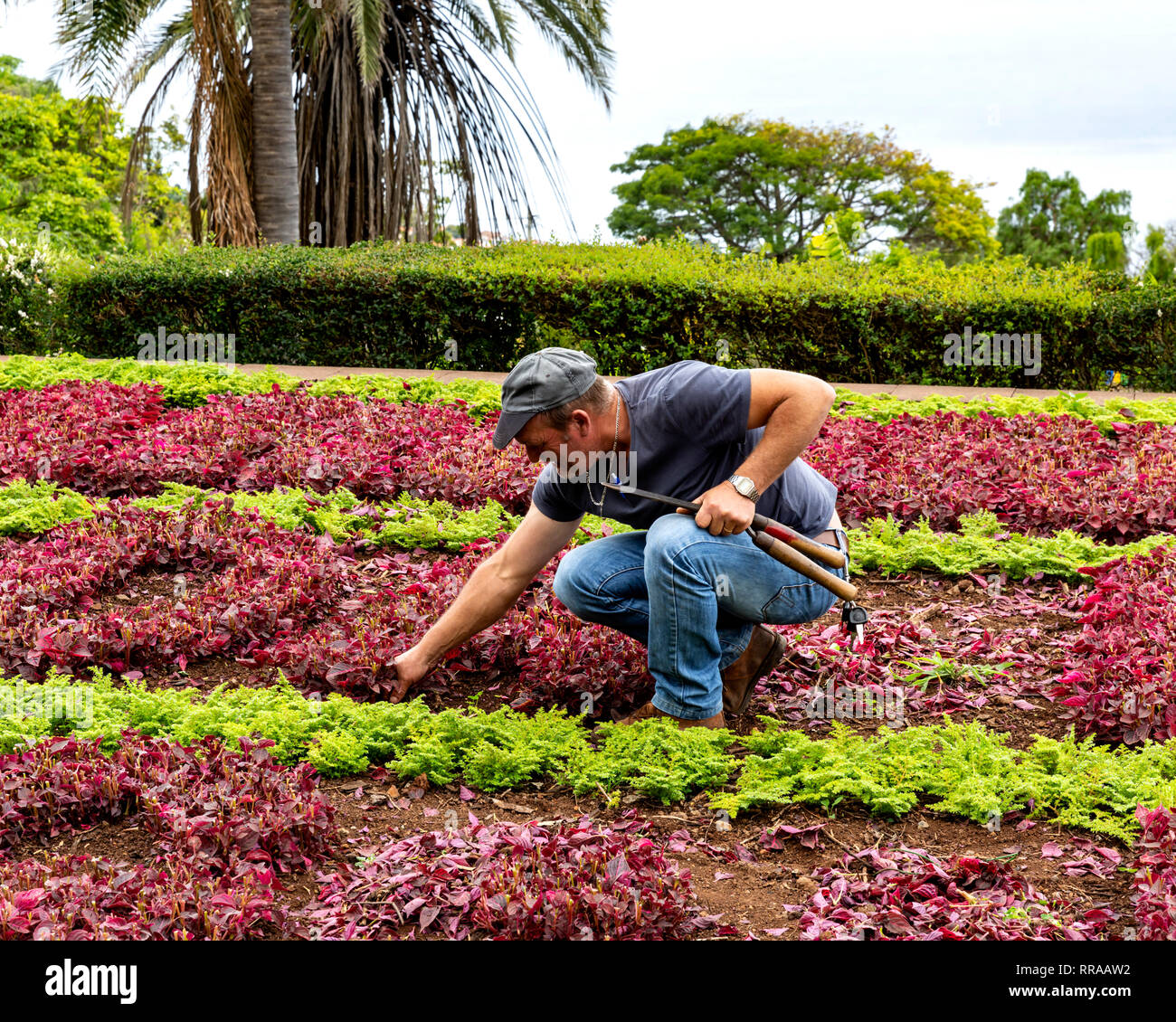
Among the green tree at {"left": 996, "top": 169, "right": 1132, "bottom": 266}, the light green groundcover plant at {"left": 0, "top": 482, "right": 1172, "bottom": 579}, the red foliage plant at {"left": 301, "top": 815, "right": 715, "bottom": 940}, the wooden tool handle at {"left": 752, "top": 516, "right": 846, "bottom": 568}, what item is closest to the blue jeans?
the wooden tool handle at {"left": 752, "top": 516, "right": 846, "bottom": 568}

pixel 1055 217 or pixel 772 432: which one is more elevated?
pixel 1055 217

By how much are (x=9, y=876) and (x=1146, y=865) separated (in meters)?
2.87

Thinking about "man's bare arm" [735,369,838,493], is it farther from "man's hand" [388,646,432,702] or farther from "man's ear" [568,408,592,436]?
"man's hand" [388,646,432,702]

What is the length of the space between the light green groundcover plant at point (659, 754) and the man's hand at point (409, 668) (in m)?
0.20

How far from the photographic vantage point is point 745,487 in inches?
141

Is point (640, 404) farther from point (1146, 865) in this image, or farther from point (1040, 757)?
point (1146, 865)

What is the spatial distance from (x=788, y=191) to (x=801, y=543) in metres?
39.0

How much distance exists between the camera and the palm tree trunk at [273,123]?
14766 millimetres

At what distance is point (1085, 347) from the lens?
400 inches

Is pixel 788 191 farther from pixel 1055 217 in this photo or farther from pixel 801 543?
pixel 801 543

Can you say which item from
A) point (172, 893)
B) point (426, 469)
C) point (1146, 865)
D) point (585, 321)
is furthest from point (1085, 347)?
point (172, 893)

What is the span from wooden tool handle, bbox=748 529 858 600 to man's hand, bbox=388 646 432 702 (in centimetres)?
126

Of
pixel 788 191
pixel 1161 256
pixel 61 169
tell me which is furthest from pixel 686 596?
pixel 788 191
